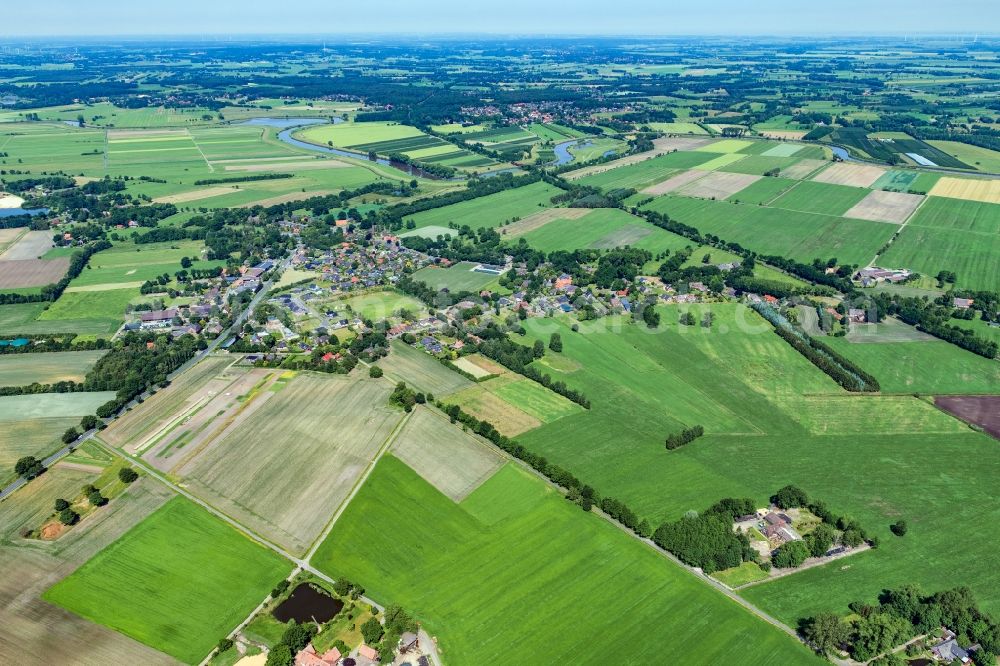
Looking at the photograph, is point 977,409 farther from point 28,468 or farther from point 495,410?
point 28,468

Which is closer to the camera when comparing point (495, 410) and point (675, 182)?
point (495, 410)

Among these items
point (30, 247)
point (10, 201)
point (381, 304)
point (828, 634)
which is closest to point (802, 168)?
point (381, 304)

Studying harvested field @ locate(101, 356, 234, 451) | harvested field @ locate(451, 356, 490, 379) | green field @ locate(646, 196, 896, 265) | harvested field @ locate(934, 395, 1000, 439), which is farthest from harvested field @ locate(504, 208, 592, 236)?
harvested field @ locate(934, 395, 1000, 439)

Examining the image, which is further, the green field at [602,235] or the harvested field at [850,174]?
the harvested field at [850,174]

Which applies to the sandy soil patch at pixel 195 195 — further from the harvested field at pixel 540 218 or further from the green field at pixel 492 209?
the harvested field at pixel 540 218

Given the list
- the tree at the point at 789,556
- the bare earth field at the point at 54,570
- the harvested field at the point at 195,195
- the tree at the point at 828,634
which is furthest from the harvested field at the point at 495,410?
the harvested field at the point at 195,195

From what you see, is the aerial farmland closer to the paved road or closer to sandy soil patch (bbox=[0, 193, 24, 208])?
the paved road
